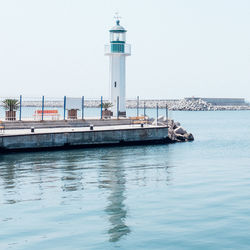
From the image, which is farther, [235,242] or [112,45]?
[112,45]

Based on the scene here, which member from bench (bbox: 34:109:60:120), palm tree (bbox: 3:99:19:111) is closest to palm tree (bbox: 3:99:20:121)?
palm tree (bbox: 3:99:19:111)

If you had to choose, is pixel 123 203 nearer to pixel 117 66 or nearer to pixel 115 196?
pixel 115 196

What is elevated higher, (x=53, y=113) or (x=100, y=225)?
(x=53, y=113)

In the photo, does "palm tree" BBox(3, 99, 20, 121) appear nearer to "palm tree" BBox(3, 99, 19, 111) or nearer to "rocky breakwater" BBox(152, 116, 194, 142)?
"palm tree" BBox(3, 99, 19, 111)

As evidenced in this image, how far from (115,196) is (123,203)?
1.04m

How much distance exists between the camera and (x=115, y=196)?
15.7 meters

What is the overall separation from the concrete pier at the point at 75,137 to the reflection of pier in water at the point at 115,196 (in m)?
5.53

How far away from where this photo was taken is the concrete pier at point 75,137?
27941 millimetres

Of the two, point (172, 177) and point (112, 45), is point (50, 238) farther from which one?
point (112, 45)

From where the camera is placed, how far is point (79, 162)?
24.5 meters

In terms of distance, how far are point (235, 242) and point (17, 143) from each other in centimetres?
1911

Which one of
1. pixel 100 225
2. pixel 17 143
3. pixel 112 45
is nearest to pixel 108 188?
pixel 100 225

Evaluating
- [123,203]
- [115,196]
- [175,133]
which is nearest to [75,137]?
[175,133]

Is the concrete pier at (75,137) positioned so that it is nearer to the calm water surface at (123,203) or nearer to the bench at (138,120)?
the calm water surface at (123,203)
